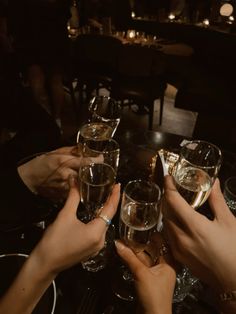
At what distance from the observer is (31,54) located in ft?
12.1

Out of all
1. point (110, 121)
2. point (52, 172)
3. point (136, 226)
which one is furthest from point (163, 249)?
point (110, 121)

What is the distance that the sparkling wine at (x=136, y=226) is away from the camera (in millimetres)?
872

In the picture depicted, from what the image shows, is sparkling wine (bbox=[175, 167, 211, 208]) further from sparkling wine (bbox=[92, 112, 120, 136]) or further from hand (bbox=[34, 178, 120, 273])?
sparkling wine (bbox=[92, 112, 120, 136])

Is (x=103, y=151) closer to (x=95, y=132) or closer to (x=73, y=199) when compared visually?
(x=95, y=132)

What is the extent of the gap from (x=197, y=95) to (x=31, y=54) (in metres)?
2.15

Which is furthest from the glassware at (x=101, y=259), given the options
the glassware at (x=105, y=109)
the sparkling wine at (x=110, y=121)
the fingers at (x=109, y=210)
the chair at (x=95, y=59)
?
the chair at (x=95, y=59)

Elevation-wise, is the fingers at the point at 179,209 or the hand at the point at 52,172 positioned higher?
the fingers at the point at 179,209

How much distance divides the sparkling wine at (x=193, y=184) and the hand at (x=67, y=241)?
28 centimetres

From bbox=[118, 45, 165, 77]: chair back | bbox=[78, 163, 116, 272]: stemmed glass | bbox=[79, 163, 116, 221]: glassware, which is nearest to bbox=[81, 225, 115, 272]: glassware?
bbox=[78, 163, 116, 272]: stemmed glass

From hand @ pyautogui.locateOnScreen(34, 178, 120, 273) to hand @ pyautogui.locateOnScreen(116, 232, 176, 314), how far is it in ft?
0.35

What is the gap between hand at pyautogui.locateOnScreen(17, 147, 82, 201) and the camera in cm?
111

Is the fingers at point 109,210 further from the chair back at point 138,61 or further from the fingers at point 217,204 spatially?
the chair back at point 138,61

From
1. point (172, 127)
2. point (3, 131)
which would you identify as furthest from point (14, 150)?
point (172, 127)

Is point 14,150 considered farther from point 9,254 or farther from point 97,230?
point 97,230
